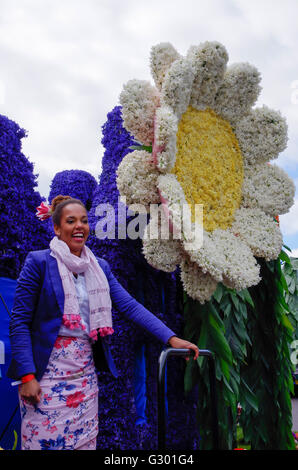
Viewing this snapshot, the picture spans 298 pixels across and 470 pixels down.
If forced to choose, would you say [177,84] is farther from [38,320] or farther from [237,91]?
[38,320]

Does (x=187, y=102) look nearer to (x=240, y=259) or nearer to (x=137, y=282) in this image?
(x=240, y=259)

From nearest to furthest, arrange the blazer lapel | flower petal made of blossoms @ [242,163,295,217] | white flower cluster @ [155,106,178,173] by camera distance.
A: the blazer lapel → white flower cluster @ [155,106,178,173] → flower petal made of blossoms @ [242,163,295,217]

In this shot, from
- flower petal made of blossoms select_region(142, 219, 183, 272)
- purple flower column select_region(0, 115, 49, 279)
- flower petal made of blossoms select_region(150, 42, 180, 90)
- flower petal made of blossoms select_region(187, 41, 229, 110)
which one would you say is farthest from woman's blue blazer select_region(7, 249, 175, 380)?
flower petal made of blossoms select_region(187, 41, 229, 110)

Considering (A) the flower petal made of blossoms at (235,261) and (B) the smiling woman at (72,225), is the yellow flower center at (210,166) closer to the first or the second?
(A) the flower petal made of blossoms at (235,261)

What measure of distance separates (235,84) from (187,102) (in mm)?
343

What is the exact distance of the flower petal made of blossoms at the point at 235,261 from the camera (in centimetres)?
213

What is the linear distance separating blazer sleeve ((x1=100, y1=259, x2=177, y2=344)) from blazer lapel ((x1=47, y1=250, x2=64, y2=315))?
279 millimetres

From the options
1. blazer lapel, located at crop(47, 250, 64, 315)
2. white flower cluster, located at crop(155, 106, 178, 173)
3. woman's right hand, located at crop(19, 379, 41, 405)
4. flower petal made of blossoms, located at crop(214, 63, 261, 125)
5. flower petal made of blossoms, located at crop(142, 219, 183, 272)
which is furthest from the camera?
flower petal made of blossoms, located at crop(214, 63, 261, 125)

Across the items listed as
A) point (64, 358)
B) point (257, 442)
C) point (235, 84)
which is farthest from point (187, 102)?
point (257, 442)

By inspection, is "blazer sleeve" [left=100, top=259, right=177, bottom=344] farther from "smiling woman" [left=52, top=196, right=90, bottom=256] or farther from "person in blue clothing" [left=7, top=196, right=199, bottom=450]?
"smiling woman" [left=52, top=196, right=90, bottom=256]

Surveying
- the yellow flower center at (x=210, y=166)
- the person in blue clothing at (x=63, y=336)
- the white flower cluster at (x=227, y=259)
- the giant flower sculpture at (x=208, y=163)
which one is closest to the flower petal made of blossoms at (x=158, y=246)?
the giant flower sculpture at (x=208, y=163)

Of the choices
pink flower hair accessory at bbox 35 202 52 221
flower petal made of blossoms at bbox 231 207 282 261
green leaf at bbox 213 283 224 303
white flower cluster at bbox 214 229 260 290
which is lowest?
green leaf at bbox 213 283 224 303

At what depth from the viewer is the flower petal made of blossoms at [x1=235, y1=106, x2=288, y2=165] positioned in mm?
2445

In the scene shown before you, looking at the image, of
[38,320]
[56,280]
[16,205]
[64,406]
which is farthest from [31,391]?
[16,205]
